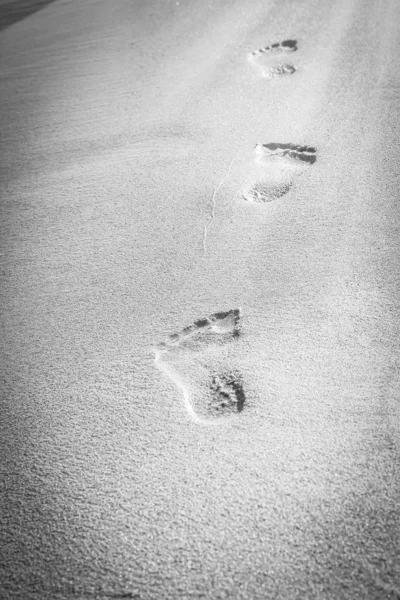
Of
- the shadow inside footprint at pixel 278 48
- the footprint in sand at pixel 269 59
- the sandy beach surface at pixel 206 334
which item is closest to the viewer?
the sandy beach surface at pixel 206 334

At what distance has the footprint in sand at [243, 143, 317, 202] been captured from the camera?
2.71m

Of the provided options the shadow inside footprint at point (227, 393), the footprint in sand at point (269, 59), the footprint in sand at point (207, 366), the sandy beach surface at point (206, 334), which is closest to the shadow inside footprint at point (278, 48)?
the footprint in sand at point (269, 59)

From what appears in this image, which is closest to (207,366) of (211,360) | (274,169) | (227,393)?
(211,360)

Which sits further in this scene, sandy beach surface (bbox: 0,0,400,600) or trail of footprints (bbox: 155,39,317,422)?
trail of footprints (bbox: 155,39,317,422)

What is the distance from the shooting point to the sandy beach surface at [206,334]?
1.40 metres

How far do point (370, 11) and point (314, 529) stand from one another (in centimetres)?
489

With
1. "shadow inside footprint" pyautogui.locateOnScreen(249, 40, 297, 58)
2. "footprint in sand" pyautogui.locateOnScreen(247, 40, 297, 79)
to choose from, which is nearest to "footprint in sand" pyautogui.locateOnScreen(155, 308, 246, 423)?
"footprint in sand" pyautogui.locateOnScreen(247, 40, 297, 79)

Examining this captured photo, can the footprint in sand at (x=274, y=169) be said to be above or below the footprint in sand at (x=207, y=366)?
above

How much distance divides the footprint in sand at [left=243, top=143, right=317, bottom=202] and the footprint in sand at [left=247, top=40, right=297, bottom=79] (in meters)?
1.21

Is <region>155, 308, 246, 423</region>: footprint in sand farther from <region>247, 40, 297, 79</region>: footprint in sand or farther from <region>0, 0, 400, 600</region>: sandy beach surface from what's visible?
<region>247, 40, 297, 79</region>: footprint in sand

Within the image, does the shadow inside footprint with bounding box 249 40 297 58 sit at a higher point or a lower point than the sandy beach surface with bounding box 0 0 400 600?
higher

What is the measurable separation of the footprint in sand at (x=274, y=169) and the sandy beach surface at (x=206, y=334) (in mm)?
16

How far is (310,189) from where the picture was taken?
2.66 metres

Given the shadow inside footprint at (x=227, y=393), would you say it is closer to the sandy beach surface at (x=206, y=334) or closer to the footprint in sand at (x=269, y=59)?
the sandy beach surface at (x=206, y=334)
